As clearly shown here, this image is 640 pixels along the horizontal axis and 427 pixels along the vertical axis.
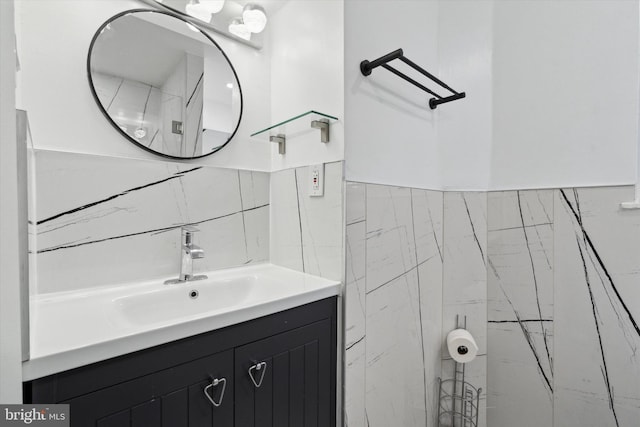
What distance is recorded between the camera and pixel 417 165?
1376 millimetres

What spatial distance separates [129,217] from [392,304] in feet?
3.65

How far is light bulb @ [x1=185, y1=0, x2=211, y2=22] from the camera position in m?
1.16

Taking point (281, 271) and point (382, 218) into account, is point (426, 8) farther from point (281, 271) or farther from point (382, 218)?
point (281, 271)

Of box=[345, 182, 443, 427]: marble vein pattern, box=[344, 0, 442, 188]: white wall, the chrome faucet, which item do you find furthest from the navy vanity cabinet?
box=[344, 0, 442, 188]: white wall

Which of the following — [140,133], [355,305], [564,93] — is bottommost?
[355,305]

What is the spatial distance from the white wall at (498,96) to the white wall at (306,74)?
48 mm

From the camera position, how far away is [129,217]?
1.01m

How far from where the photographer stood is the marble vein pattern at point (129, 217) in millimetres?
881

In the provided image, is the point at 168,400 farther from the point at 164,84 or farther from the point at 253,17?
the point at 253,17

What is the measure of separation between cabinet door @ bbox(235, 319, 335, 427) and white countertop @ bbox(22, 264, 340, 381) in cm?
11

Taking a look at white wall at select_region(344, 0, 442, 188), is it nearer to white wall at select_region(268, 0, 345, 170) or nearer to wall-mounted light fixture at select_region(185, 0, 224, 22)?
white wall at select_region(268, 0, 345, 170)

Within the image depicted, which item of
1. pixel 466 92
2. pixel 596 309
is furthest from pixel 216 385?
pixel 466 92

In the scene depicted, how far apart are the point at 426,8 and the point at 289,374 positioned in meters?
1.78

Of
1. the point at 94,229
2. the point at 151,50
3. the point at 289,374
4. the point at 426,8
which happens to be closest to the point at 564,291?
the point at 289,374
